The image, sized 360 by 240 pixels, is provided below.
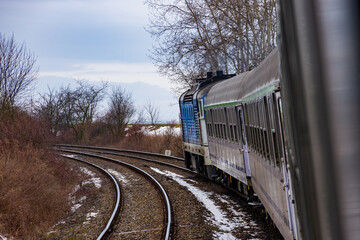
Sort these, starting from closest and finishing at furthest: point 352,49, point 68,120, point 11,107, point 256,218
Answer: point 352,49
point 256,218
point 11,107
point 68,120

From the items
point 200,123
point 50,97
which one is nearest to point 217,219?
point 200,123

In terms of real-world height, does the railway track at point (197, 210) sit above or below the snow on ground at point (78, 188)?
below

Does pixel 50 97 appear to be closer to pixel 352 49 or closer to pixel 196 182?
pixel 196 182

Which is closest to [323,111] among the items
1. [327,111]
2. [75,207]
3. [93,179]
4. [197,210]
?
[327,111]

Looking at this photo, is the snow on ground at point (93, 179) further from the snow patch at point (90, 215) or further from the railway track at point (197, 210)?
the snow patch at point (90, 215)

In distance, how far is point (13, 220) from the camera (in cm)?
985

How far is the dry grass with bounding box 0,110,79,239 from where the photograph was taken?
970cm

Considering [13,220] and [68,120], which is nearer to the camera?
[13,220]

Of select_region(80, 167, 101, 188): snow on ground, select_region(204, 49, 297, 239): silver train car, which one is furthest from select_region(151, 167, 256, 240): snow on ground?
select_region(80, 167, 101, 188): snow on ground

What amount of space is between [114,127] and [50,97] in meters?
7.61

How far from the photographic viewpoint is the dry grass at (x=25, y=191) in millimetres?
9703

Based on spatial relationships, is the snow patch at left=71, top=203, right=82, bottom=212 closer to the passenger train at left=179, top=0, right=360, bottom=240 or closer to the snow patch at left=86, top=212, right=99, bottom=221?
the snow patch at left=86, top=212, right=99, bottom=221

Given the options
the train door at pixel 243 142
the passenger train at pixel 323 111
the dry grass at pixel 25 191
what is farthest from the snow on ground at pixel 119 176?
the passenger train at pixel 323 111

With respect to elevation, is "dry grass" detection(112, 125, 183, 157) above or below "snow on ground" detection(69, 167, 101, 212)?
above
